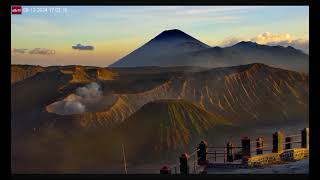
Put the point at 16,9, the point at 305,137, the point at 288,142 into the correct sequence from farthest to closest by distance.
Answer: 1. the point at 288,142
2. the point at 305,137
3. the point at 16,9

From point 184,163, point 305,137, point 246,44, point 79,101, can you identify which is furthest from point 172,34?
point 305,137

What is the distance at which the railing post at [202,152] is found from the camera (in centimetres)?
1219

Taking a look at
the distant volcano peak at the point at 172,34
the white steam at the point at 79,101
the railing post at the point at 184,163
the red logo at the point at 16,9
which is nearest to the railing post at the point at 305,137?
the railing post at the point at 184,163

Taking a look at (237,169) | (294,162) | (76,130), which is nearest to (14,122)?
(76,130)

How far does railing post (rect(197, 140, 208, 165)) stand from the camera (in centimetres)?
1219

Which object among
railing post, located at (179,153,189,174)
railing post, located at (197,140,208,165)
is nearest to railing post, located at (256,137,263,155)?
railing post, located at (197,140,208,165)

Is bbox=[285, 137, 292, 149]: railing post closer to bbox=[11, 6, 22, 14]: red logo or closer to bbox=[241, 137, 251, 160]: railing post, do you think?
bbox=[241, 137, 251, 160]: railing post

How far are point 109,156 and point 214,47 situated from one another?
6.78 feet

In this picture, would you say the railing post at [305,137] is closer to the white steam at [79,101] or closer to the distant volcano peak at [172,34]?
the distant volcano peak at [172,34]

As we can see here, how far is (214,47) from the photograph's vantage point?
12.2 m

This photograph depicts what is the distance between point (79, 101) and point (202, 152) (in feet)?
6.01

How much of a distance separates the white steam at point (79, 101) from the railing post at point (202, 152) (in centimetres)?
154

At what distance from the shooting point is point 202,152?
1223cm

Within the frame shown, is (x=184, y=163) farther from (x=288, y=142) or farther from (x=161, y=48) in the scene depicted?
(x=161, y=48)
